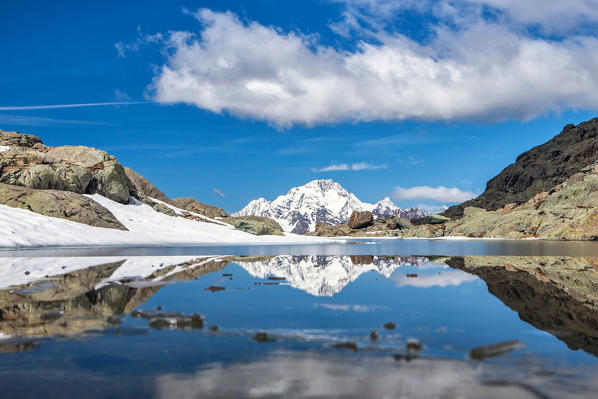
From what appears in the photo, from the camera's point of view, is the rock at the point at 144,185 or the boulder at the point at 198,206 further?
the boulder at the point at 198,206

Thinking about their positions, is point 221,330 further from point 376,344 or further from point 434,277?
point 434,277

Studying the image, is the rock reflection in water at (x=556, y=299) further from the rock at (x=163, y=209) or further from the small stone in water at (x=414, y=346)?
the rock at (x=163, y=209)

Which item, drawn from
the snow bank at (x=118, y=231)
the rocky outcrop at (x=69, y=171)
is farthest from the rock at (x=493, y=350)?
the rocky outcrop at (x=69, y=171)

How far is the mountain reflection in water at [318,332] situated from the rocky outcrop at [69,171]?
41504 mm

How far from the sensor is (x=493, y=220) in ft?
525

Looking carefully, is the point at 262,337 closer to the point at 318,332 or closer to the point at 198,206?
the point at 318,332

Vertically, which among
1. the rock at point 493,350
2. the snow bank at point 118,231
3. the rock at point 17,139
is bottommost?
the rock at point 493,350

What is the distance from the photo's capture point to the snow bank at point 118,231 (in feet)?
132

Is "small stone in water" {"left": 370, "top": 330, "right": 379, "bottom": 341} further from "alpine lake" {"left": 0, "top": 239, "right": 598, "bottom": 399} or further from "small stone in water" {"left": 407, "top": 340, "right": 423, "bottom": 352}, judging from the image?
"small stone in water" {"left": 407, "top": 340, "right": 423, "bottom": 352}

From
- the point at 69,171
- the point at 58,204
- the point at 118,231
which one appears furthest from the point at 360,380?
the point at 69,171

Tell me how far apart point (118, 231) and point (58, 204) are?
23.9ft

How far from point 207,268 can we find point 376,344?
1602 centimetres

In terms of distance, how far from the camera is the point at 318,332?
8.34 m

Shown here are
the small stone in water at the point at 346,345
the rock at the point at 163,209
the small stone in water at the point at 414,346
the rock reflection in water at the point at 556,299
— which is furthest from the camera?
the rock at the point at 163,209
